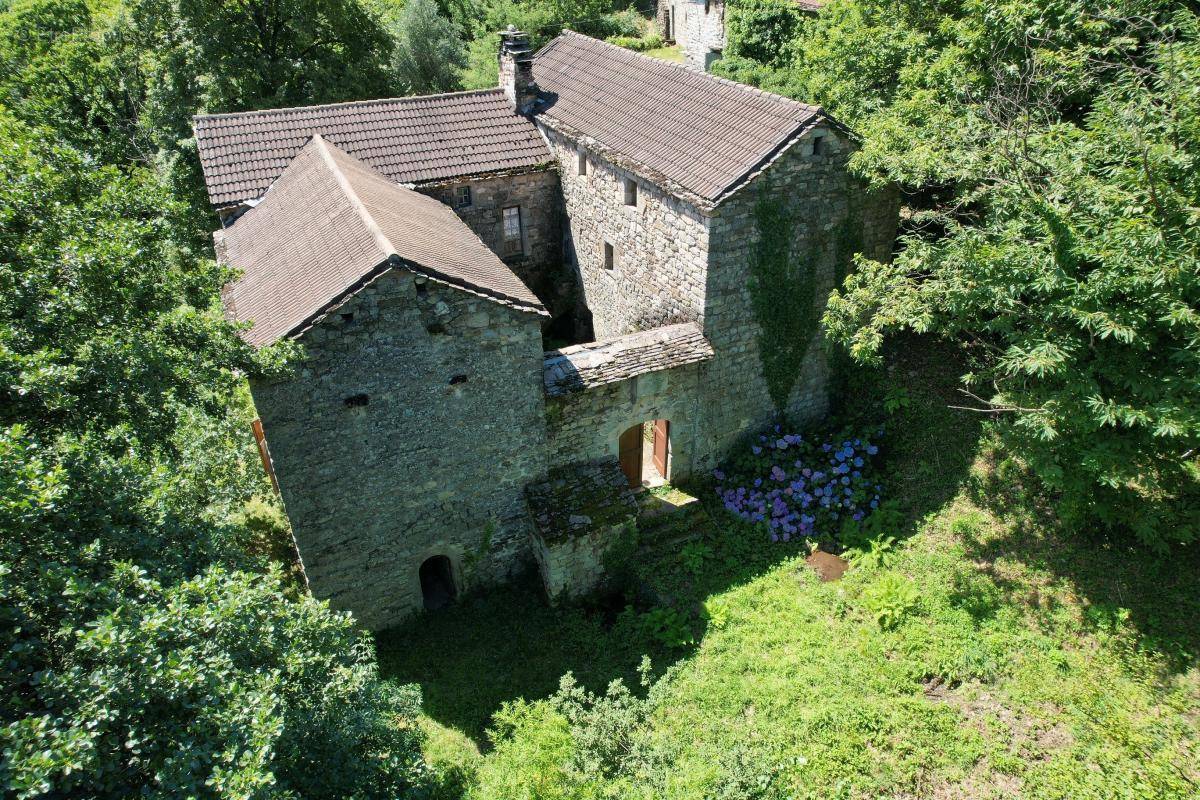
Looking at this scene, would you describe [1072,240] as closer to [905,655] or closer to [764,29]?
[905,655]

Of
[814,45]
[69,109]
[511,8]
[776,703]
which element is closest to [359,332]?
[776,703]

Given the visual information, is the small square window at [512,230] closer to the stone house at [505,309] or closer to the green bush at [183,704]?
the stone house at [505,309]

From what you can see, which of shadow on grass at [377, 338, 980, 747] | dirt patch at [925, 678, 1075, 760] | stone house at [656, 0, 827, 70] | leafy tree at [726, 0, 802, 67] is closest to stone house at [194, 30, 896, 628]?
shadow on grass at [377, 338, 980, 747]

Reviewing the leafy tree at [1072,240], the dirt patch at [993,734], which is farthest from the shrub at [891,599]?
the leafy tree at [1072,240]

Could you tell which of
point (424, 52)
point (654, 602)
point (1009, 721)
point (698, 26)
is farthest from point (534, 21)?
point (1009, 721)

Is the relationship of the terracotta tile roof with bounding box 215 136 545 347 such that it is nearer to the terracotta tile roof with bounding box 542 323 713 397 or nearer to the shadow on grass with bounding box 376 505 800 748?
the terracotta tile roof with bounding box 542 323 713 397

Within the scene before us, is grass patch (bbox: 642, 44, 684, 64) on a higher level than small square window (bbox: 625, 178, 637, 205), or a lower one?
lower
